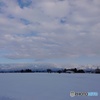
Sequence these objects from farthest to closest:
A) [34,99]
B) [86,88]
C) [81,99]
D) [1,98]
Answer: [86,88]
[1,98]
[34,99]
[81,99]

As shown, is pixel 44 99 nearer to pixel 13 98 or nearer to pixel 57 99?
pixel 57 99

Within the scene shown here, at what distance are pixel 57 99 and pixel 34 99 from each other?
9.01 feet

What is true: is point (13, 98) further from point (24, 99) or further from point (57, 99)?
point (57, 99)

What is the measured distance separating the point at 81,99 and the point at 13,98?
9.39 m

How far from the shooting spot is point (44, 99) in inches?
1032

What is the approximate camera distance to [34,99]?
24922 millimetres

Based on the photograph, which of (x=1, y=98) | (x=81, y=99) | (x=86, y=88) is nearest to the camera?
(x=81, y=99)

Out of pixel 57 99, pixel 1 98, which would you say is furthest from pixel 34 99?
pixel 1 98

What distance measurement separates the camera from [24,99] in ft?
82.4

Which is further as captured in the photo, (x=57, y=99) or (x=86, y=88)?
(x=86, y=88)

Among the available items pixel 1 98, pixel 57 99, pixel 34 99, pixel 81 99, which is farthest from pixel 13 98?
pixel 81 99

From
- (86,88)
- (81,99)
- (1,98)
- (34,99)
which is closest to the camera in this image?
(81,99)

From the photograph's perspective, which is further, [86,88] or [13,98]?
[86,88]

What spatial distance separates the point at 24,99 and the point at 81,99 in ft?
22.3
